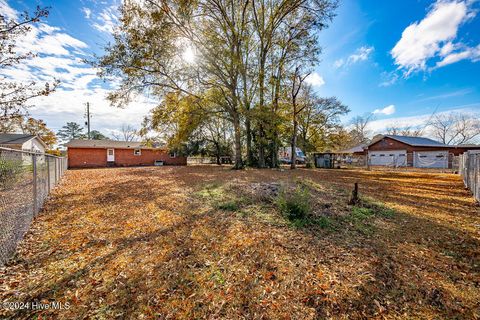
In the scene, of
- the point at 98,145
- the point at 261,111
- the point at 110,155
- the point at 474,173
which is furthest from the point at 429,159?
the point at 98,145

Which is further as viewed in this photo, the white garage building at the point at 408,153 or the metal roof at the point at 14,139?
the white garage building at the point at 408,153

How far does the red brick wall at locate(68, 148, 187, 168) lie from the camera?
21.1 metres

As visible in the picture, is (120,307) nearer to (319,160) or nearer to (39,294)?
(39,294)

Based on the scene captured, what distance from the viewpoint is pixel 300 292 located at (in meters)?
2.35

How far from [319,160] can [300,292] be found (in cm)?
2379

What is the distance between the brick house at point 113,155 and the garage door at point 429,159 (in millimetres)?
29123

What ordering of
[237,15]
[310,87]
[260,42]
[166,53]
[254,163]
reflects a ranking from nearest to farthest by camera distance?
[166,53], [237,15], [260,42], [254,163], [310,87]

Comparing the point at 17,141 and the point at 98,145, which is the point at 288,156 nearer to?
the point at 98,145

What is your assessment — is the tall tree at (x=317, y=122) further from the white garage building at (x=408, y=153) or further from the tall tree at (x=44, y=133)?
the tall tree at (x=44, y=133)

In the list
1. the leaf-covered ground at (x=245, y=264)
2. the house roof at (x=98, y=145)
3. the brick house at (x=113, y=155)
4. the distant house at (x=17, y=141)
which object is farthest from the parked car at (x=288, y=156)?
the distant house at (x=17, y=141)

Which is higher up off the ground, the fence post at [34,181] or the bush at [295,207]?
the fence post at [34,181]

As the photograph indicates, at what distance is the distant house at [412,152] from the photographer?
2269cm

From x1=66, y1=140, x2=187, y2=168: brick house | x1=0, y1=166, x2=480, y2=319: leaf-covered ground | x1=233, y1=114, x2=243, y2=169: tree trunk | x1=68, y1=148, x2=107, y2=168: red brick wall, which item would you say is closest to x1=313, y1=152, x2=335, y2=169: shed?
x1=233, y1=114, x2=243, y2=169: tree trunk

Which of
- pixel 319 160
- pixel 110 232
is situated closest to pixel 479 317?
pixel 110 232
